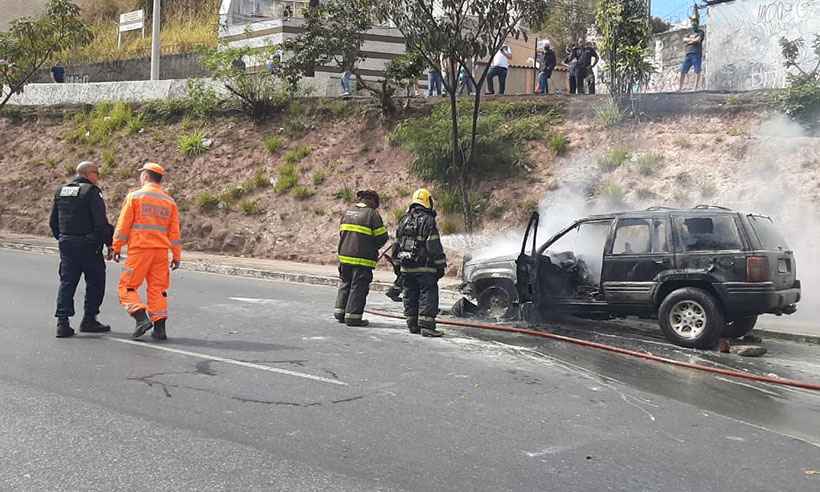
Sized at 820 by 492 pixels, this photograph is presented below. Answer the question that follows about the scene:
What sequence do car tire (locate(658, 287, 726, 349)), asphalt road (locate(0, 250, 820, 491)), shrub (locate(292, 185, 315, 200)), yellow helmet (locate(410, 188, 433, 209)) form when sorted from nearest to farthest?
asphalt road (locate(0, 250, 820, 491)) → car tire (locate(658, 287, 726, 349)) → yellow helmet (locate(410, 188, 433, 209)) → shrub (locate(292, 185, 315, 200))

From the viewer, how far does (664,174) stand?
671 inches

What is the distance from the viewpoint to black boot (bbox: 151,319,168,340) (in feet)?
26.7

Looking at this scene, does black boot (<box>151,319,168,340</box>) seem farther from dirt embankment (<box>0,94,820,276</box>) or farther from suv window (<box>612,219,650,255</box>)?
dirt embankment (<box>0,94,820,276</box>)

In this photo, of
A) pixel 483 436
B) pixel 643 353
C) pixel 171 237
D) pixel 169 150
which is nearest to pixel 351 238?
pixel 171 237

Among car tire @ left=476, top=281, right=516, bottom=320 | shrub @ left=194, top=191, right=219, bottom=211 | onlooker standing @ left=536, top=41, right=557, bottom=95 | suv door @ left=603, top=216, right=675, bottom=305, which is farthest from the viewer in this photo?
shrub @ left=194, top=191, right=219, bottom=211

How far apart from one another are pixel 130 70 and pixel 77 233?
27387 millimetres

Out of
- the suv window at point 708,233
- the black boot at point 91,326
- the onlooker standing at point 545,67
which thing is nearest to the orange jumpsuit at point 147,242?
the black boot at point 91,326

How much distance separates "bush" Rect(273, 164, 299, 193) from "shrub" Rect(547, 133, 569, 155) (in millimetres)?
6693

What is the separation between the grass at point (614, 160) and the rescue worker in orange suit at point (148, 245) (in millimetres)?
11838

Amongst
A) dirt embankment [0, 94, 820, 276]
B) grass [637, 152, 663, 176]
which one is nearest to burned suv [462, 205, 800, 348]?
dirt embankment [0, 94, 820, 276]

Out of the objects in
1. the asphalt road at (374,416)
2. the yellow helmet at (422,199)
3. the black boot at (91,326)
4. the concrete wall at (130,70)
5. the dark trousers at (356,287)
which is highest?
the concrete wall at (130,70)

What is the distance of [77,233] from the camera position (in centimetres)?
809

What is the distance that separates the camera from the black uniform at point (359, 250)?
9531mm

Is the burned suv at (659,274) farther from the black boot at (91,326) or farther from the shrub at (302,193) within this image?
the shrub at (302,193)
